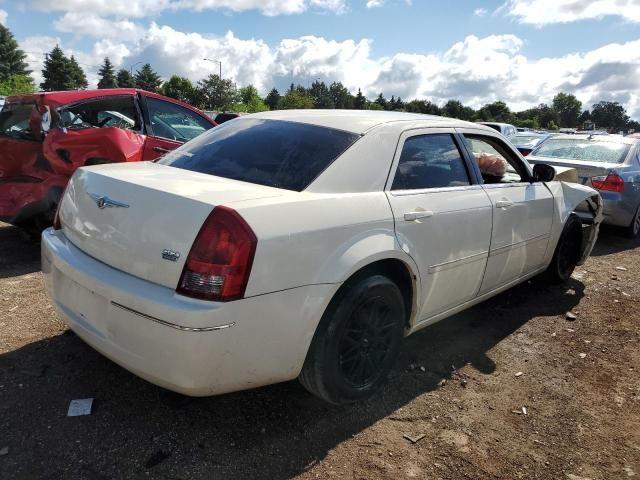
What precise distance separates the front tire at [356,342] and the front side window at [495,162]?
1.76m

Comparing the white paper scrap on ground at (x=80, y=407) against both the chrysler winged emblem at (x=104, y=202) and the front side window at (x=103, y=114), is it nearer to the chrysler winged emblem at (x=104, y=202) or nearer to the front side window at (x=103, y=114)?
the chrysler winged emblem at (x=104, y=202)

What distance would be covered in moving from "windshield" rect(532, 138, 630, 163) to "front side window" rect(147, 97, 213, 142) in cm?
515

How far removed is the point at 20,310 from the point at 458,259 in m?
3.16

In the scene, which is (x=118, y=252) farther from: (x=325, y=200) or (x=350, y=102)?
(x=350, y=102)

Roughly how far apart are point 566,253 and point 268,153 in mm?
3487

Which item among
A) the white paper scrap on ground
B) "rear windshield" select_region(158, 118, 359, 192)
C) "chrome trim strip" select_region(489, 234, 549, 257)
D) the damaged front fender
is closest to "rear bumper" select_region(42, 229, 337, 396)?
the white paper scrap on ground

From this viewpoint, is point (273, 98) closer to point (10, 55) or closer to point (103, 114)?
point (10, 55)

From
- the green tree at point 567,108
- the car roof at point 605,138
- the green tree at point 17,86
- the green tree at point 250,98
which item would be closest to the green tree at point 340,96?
the green tree at point 250,98

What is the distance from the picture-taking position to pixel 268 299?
7.26ft

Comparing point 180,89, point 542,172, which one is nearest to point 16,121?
point 542,172

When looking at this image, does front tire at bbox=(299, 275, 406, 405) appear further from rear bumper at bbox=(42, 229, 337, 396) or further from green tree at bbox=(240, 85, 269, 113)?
green tree at bbox=(240, 85, 269, 113)

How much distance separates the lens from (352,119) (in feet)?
10.4

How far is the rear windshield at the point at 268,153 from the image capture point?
8.91 feet

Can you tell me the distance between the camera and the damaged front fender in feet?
14.9
